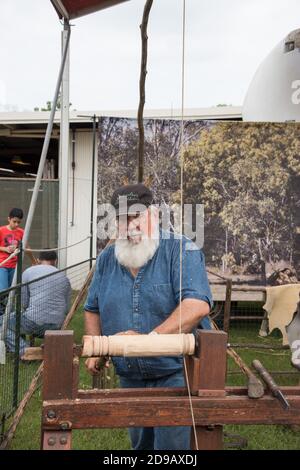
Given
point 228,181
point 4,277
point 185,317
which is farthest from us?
point 228,181

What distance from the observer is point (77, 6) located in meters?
4.82

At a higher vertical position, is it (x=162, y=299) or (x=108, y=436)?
(x=162, y=299)

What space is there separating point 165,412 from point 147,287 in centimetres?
91

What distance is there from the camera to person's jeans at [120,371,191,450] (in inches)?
90.2

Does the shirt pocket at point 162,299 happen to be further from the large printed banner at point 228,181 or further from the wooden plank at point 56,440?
the large printed banner at point 228,181

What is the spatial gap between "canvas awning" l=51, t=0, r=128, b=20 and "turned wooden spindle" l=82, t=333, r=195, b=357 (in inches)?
147

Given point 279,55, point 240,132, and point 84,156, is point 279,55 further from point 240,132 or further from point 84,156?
point 84,156

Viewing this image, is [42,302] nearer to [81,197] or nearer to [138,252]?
[138,252]

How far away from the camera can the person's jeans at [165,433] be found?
229cm

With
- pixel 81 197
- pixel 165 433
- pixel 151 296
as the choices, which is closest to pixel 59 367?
pixel 151 296

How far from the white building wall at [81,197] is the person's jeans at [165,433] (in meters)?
8.25

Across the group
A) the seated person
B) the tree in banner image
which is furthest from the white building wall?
the seated person

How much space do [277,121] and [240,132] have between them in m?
0.52
